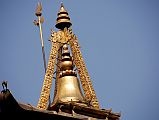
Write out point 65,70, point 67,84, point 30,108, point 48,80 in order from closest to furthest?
point 30,108 → point 67,84 → point 65,70 → point 48,80

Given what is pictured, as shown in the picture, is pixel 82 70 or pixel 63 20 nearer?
pixel 82 70

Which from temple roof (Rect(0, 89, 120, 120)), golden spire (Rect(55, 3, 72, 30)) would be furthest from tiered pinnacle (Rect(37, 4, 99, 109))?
temple roof (Rect(0, 89, 120, 120))

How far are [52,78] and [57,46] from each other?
2221mm

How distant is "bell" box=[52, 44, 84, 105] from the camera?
22.1 meters

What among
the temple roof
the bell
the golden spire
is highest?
the golden spire

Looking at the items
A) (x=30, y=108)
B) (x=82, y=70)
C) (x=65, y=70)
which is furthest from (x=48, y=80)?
(x=30, y=108)

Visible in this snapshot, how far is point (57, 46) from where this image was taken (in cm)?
2584

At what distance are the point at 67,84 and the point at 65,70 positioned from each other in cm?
88

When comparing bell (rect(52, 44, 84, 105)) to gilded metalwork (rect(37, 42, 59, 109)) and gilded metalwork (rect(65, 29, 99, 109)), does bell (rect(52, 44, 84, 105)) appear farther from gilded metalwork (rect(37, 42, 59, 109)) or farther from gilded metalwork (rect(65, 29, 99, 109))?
gilded metalwork (rect(65, 29, 99, 109))

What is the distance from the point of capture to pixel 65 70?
23219mm

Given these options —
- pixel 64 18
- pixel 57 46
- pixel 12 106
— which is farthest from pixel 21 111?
pixel 64 18

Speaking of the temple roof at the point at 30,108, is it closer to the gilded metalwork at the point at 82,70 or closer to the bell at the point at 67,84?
the bell at the point at 67,84

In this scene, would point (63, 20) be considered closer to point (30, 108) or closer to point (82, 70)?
point (82, 70)

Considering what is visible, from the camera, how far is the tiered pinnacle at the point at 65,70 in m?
22.5
